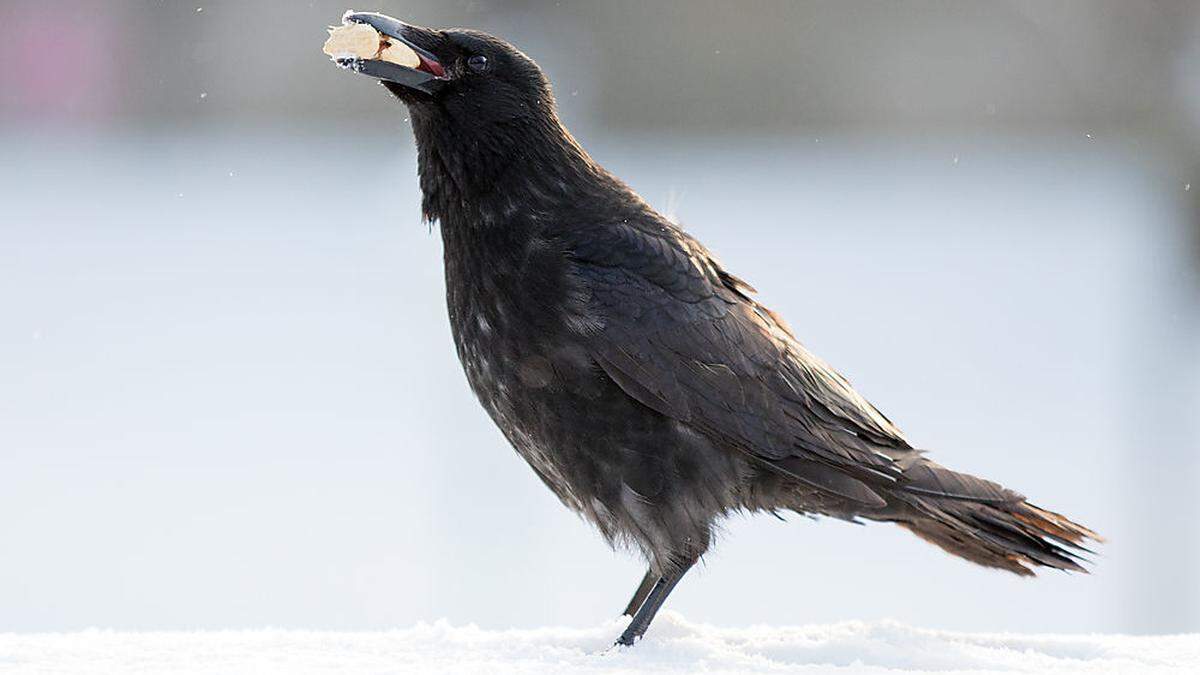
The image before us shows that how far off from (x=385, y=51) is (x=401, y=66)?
0.09ft

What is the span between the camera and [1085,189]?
520 cm

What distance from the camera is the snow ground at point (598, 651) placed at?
4.82ft

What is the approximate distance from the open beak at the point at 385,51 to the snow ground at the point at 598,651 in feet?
2.30

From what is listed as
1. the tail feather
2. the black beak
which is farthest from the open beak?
the tail feather

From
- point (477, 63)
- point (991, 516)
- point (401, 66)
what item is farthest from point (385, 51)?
point (991, 516)

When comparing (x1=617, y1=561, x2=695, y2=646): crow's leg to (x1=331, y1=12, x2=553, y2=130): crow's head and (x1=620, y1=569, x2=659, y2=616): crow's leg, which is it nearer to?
(x1=620, y1=569, x2=659, y2=616): crow's leg

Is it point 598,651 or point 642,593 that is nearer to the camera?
point 598,651

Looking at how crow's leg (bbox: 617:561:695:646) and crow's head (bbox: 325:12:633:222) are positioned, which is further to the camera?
crow's head (bbox: 325:12:633:222)

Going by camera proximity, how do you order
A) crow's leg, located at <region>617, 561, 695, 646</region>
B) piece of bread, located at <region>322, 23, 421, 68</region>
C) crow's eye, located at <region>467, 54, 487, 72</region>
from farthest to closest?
crow's eye, located at <region>467, 54, 487, 72</region> → piece of bread, located at <region>322, 23, 421, 68</region> → crow's leg, located at <region>617, 561, 695, 646</region>

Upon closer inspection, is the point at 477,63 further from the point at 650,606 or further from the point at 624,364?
the point at 650,606

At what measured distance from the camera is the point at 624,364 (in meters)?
1.78

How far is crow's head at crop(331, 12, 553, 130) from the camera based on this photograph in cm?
187

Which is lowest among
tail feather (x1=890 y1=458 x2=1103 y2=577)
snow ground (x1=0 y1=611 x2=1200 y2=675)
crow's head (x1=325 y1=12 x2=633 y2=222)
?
snow ground (x1=0 y1=611 x2=1200 y2=675)

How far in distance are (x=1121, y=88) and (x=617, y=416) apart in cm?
279
